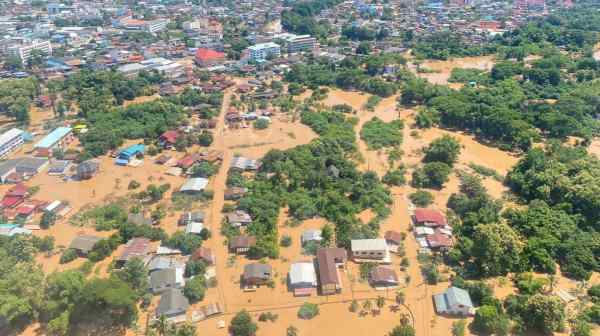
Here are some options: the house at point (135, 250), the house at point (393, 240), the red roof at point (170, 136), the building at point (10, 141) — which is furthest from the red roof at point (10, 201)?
the house at point (393, 240)

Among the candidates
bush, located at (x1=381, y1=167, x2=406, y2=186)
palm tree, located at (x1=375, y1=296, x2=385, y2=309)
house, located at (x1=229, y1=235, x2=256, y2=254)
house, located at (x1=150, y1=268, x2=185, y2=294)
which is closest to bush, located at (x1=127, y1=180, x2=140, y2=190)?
house, located at (x1=229, y1=235, x2=256, y2=254)

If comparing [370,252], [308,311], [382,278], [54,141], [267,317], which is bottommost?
[267,317]

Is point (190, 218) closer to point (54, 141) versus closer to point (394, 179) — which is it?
point (394, 179)

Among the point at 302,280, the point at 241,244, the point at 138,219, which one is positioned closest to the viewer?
the point at 302,280

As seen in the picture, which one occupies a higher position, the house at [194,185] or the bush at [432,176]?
the bush at [432,176]

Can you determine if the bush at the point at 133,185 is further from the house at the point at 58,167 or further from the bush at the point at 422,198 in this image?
the bush at the point at 422,198

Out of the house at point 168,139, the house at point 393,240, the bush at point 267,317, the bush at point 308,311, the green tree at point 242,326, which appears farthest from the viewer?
the house at point 168,139

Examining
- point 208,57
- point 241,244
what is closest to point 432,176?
point 241,244

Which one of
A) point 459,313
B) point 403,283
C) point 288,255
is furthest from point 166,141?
point 459,313
